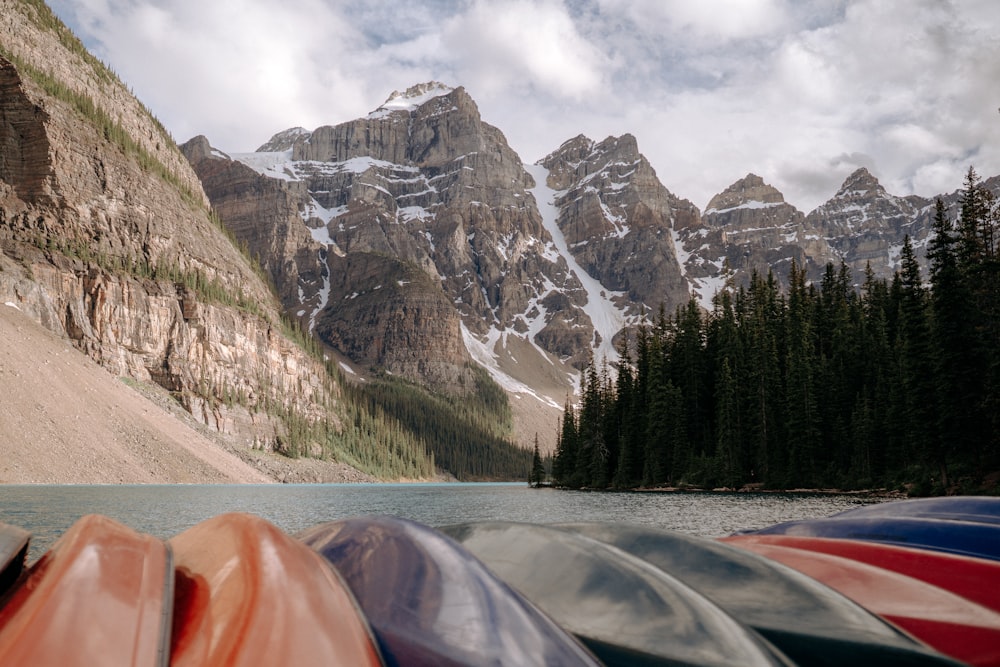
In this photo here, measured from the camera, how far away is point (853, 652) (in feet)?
9.68

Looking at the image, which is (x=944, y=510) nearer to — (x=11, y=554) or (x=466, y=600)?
(x=466, y=600)

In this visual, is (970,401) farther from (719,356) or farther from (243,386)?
(243,386)

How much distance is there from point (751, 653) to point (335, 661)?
1.59 meters

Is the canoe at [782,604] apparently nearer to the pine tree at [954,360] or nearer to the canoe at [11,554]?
the canoe at [11,554]

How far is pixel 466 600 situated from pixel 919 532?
3.71 metres

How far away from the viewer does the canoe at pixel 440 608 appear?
2.40 metres

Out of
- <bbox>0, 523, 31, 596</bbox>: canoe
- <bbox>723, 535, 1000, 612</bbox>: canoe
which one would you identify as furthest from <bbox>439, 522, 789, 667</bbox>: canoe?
<bbox>0, 523, 31, 596</bbox>: canoe

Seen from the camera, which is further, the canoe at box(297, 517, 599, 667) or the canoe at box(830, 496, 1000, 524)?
the canoe at box(830, 496, 1000, 524)

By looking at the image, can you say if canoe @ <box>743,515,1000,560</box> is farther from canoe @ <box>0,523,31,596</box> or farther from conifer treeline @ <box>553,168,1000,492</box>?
conifer treeline @ <box>553,168,1000,492</box>

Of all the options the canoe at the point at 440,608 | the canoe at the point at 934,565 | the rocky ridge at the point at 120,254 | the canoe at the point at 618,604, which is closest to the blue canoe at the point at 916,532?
the canoe at the point at 934,565

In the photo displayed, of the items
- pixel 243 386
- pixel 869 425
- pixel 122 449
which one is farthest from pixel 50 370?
pixel 869 425

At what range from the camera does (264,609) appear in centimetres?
239

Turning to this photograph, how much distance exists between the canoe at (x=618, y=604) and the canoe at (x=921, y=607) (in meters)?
1.42

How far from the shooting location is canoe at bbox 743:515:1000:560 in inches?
173
